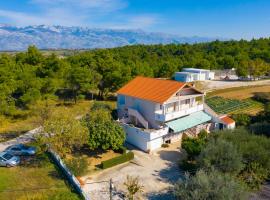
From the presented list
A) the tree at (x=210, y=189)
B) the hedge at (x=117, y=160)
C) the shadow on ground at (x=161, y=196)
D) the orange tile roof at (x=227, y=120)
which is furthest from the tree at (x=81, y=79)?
the tree at (x=210, y=189)

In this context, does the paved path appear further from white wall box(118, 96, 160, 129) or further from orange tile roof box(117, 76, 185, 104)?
orange tile roof box(117, 76, 185, 104)

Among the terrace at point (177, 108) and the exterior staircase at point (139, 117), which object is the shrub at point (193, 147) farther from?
the exterior staircase at point (139, 117)

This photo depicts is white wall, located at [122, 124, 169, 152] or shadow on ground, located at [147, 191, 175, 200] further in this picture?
white wall, located at [122, 124, 169, 152]

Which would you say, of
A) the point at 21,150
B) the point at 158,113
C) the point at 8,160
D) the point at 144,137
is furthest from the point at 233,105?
the point at 8,160

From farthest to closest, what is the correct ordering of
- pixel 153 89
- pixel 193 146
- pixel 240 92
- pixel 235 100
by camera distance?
pixel 240 92, pixel 235 100, pixel 153 89, pixel 193 146

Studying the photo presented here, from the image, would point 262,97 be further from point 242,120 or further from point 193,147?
point 193,147

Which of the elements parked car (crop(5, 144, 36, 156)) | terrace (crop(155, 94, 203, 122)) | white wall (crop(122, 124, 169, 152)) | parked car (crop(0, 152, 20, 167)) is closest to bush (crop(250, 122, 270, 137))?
terrace (crop(155, 94, 203, 122))

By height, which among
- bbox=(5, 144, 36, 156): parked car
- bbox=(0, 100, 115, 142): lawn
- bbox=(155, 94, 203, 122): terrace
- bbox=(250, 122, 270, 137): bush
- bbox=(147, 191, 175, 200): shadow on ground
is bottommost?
bbox=(147, 191, 175, 200): shadow on ground
